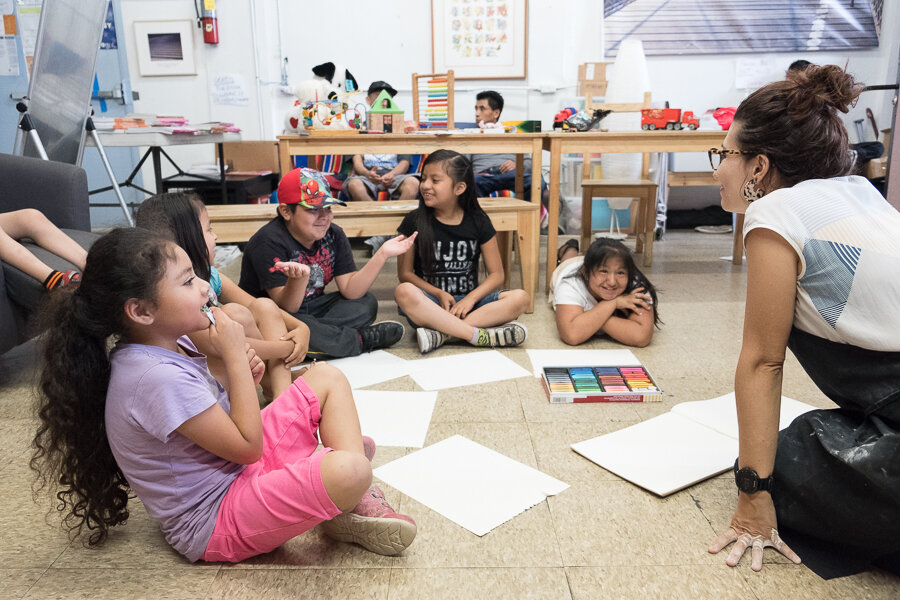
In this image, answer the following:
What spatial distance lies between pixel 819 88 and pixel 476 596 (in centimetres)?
96

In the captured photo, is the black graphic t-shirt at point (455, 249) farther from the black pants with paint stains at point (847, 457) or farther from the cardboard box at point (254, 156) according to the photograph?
the cardboard box at point (254, 156)

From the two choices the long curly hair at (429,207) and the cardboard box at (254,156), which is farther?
the cardboard box at (254,156)

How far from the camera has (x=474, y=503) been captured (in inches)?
51.1

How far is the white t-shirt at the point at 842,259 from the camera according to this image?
102 cm

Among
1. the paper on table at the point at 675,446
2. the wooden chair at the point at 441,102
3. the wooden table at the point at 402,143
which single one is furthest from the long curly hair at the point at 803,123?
the wooden chair at the point at 441,102

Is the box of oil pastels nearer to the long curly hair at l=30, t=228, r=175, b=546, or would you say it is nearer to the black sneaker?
the black sneaker

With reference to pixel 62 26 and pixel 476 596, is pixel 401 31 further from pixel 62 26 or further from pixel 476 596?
pixel 476 596

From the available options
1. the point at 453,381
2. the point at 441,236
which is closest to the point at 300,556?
the point at 453,381

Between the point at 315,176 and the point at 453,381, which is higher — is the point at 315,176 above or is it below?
above

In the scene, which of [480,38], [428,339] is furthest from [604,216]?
[428,339]

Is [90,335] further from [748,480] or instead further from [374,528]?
[748,480]

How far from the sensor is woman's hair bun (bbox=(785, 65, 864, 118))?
1.05m

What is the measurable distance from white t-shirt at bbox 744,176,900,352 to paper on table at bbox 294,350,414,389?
1.22 m

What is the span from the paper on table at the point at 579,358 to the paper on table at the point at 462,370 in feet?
0.29
